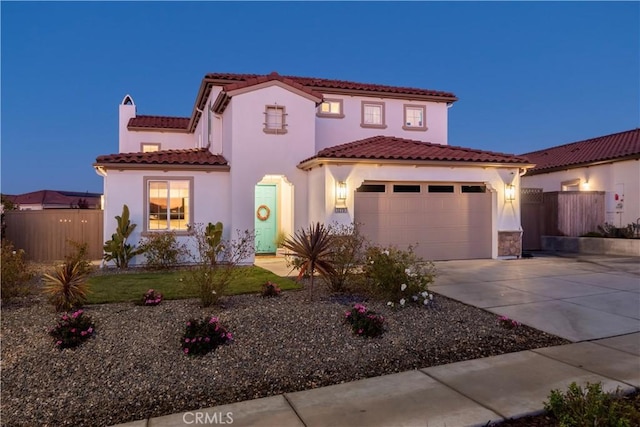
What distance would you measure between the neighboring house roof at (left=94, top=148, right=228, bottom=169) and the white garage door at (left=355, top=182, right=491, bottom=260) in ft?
15.1

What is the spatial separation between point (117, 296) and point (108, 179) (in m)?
6.00

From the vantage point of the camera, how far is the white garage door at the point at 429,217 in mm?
13188

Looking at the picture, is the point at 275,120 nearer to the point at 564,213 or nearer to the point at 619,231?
the point at 564,213

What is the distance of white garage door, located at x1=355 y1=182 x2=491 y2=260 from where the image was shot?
13188 mm

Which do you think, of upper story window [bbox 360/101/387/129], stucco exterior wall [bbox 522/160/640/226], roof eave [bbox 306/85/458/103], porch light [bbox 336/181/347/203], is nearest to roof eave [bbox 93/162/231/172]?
porch light [bbox 336/181/347/203]

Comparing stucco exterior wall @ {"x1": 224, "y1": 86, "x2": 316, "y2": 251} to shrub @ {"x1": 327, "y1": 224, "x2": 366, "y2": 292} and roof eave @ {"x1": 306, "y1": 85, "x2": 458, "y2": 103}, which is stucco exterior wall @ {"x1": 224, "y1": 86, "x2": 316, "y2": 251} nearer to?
roof eave @ {"x1": 306, "y1": 85, "x2": 458, "y2": 103}

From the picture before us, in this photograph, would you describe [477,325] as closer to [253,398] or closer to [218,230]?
[253,398]

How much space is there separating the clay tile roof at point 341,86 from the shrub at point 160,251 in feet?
20.0

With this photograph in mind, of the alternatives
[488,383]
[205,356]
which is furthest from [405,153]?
[205,356]

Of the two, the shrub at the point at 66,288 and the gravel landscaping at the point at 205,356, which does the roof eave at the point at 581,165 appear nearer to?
the gravel landscaping at the point at 205,356

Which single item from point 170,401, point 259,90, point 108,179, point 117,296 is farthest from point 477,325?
point 108,179

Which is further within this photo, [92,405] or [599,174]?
[599,174]

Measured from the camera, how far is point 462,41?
38062 millimetres

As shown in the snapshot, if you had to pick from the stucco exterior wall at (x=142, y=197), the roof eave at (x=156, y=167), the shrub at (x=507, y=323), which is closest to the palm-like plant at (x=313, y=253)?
the shrub at (x=507, y=323)
